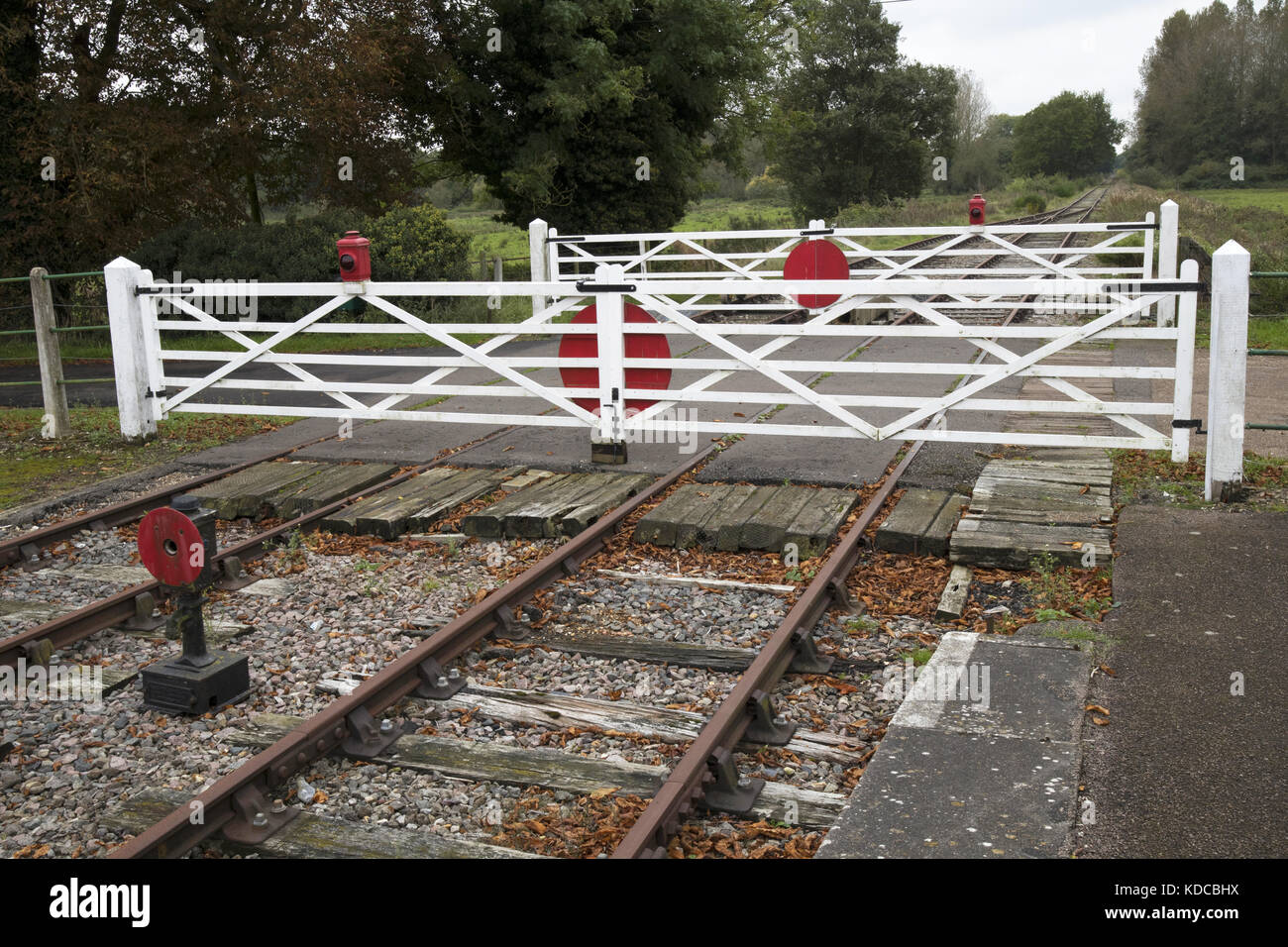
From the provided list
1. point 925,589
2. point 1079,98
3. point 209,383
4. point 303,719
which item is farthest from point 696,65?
point 1079,98

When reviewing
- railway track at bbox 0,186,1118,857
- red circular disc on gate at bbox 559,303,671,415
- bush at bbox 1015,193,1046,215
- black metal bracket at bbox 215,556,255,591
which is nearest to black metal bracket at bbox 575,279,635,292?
red circular disc on gate at bbox 559,303,671,415

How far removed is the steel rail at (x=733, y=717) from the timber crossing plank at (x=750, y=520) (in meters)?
0.34

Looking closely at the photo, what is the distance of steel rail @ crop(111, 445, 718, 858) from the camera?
406 centimetres

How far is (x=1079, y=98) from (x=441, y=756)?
365 ft

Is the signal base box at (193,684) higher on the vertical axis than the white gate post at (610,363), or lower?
lower

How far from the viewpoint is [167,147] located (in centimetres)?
1905

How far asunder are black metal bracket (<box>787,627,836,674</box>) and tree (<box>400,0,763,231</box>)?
19189 mm

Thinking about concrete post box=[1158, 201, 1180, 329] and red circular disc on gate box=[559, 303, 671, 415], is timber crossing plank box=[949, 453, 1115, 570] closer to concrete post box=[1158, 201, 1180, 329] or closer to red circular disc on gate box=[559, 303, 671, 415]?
red circular disc on gate box=[559, 303, 671, 415]

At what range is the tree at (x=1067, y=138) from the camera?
98.4 meters

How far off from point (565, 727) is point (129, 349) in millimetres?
7565

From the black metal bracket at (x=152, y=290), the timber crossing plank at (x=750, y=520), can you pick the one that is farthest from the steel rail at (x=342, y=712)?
the black metal bracket at (x=152, y=290)

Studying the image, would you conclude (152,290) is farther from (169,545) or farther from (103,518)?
(169,545)

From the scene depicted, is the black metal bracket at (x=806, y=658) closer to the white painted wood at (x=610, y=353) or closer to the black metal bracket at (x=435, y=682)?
the black metal bracket at (x=435, y=682)

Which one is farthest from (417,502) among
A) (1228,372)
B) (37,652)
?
(1228,372)
